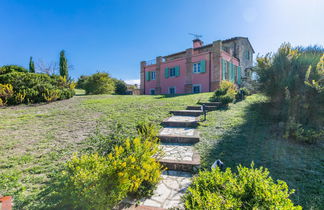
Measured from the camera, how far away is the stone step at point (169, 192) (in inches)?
75.0

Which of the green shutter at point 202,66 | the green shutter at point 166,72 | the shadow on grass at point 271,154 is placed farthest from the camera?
the green shutter at point 166,72

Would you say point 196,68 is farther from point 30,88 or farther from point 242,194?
point 242,194

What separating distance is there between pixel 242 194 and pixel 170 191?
125cm

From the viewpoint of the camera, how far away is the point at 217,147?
3463 mm

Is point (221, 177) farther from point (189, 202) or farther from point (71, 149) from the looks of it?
point (71, 149)

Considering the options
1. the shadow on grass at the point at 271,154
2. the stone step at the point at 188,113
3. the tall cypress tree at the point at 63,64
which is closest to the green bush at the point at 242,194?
the shadow on grass at the point at 271,154

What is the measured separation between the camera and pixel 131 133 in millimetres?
4129

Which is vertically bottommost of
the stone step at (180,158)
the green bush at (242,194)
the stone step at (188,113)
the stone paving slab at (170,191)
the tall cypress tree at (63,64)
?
the stone paving slab at (170,191)

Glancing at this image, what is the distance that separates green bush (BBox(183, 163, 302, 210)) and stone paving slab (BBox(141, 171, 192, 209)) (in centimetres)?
72

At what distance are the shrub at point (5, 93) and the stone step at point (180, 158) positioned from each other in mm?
9059

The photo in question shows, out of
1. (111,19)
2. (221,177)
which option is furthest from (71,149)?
(111,19)

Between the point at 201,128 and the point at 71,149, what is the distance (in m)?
3.78

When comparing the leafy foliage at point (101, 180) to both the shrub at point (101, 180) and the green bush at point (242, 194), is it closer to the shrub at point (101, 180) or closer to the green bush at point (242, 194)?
the shrub at point (101, 180)

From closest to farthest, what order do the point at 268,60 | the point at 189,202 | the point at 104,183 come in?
the point at 189,202 < the point at 104,183 < the point at 268,60
